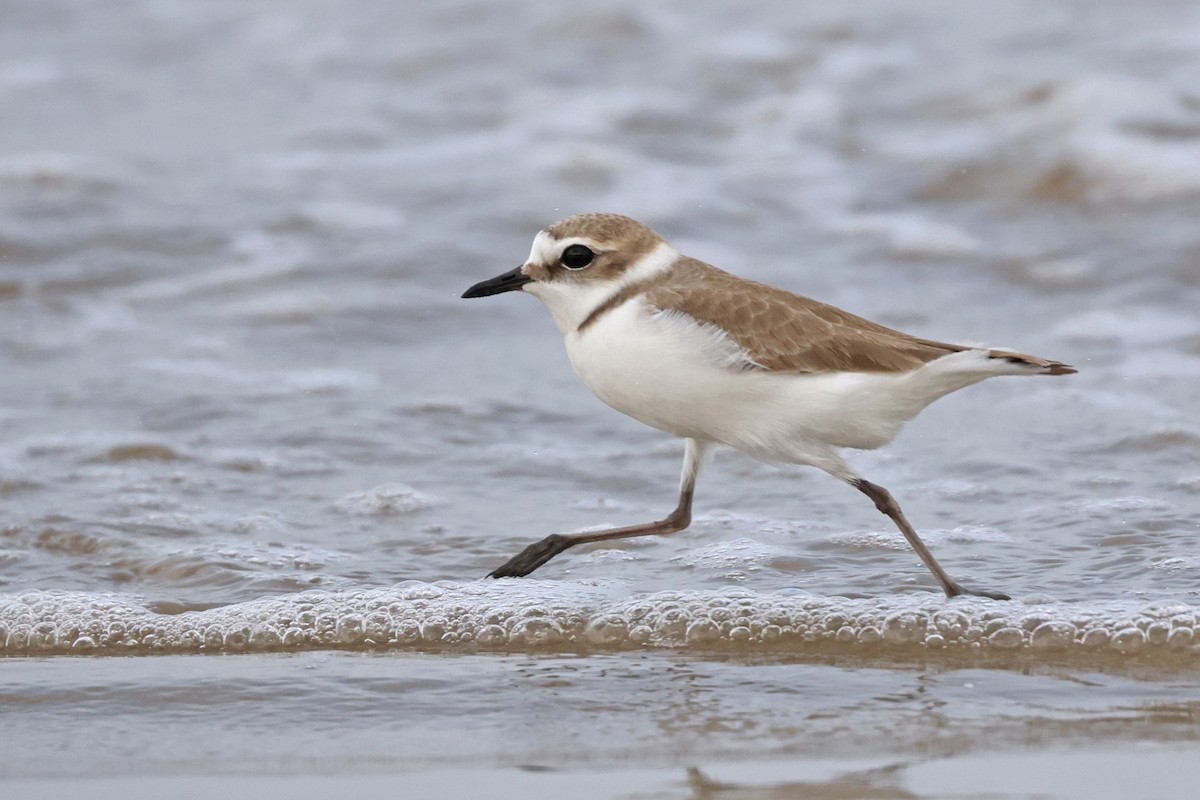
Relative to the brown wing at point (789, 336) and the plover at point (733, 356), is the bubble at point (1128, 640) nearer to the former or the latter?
the plover at point (733, 356)

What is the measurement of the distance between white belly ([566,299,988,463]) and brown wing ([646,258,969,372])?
0.11 feet

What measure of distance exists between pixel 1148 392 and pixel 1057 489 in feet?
3.96

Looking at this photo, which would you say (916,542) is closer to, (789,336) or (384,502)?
(789,336)

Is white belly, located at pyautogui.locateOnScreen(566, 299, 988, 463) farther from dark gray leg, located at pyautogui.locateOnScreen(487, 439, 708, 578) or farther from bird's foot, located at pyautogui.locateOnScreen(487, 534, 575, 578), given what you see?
bird's foot, located at pyautogui.locateOnScreen(487, 534, 575, 578)

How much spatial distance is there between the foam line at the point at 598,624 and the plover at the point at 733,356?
0.25 metres

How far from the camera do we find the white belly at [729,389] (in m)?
4.67

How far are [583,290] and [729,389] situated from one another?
0.54m

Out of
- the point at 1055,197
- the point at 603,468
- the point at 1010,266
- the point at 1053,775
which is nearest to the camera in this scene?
the point at 1053,775

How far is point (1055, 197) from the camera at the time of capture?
31.4ft

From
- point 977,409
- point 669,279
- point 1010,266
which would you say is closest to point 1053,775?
point 669,279

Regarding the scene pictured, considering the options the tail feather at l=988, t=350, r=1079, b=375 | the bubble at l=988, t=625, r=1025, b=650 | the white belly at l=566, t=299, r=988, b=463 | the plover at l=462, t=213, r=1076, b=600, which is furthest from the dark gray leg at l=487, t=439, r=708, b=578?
the bubble at l=988, t=625, r=1025, b=650

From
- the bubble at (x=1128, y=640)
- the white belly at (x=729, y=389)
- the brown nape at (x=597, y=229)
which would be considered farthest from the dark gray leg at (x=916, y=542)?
the brown nape at (x=597, y=229)

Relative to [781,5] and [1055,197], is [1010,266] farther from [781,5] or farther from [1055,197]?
[781,5]

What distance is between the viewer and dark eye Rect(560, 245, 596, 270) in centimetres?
488
